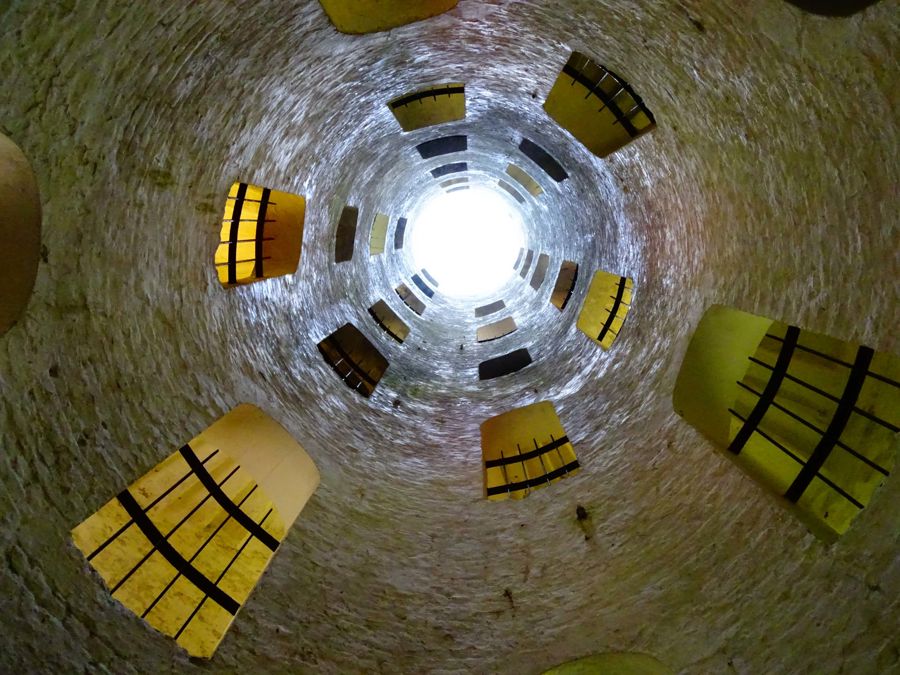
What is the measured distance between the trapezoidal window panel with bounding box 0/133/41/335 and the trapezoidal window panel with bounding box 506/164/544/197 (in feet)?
26.4

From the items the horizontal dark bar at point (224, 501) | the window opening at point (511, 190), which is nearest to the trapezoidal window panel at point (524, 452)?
the horizontal dark bar at point (224, 501)

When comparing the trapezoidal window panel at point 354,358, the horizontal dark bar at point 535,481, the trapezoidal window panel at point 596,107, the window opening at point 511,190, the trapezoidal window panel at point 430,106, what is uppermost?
the trapezoidal window panel at point 430,106

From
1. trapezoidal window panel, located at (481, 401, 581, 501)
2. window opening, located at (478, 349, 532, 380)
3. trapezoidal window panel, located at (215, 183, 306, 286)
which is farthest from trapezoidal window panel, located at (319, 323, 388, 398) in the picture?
trapezoidal window panel, located at (481, 401, 581, 501)

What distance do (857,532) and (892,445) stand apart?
1.01 meters

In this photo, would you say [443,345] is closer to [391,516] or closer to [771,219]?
[391,516]

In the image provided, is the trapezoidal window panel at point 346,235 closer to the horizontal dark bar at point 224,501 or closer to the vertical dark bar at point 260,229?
the vertical dark bar at point 260,229

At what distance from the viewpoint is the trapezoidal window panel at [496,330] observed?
10664mm

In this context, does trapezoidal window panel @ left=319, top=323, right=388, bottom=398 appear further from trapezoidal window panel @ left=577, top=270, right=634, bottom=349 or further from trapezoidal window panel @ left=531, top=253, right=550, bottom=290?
trapezoidal window panel @ left=531, top=253, right=550, bottom=290

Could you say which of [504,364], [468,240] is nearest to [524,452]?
[504,364]

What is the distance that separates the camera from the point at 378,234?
1054 centimetres

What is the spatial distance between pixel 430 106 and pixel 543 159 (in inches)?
89.0

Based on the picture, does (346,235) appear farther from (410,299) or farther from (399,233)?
(399,233)

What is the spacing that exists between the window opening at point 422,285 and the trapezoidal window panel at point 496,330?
2.02m

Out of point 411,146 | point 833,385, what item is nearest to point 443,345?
point 411,146
